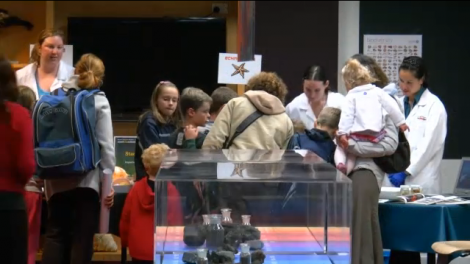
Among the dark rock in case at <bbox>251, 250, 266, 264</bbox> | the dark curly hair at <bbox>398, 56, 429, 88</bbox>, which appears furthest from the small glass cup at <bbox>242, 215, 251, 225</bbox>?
the dark curly hair at <bbox>398, 56, 429, 88</bbox>

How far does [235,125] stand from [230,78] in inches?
61.1

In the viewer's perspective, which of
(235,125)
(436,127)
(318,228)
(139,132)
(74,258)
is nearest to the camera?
(318,228)

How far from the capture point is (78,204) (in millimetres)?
4457

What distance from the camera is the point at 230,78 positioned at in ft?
20.5

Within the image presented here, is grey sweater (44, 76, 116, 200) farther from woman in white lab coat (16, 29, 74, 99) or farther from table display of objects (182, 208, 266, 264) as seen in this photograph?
table display of objects (182, 208, 266, 264)

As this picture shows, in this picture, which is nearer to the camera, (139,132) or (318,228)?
(318,228)

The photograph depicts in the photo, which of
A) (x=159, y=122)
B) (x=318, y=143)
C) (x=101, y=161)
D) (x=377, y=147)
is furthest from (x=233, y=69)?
(x=101, y=161)

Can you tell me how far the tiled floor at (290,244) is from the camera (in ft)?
11.3

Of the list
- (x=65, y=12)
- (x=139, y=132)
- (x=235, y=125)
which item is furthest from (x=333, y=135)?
(x=65, y=12)

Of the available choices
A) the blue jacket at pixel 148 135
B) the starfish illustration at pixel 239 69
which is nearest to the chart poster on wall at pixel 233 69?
the starfish illustration at pixel 239 69

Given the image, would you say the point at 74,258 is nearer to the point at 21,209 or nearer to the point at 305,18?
the point at 21,209

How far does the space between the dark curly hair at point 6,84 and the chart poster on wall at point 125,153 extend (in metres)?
2.42

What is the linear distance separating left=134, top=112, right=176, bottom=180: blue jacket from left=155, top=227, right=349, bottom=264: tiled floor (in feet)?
4.84

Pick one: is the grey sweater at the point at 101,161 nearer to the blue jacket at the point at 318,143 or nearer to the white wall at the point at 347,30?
the blue jacket at the point at 318,143
